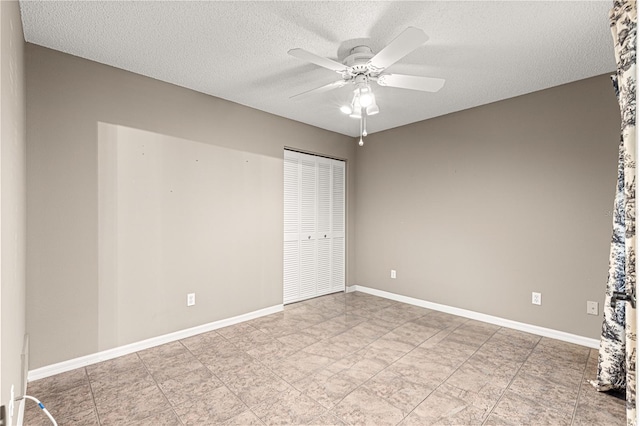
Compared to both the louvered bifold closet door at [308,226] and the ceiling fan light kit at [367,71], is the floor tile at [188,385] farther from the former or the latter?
the ceiling fan light kit at [367,71]

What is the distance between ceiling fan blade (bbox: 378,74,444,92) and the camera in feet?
7.26

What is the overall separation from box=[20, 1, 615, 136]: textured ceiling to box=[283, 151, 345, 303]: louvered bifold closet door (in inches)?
57.6

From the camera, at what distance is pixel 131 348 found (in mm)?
2715

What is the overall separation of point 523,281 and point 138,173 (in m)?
3.89

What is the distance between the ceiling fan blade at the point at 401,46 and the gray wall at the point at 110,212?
1955 mm

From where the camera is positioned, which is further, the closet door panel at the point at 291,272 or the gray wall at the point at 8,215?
the closet door panel at the point at 291,272

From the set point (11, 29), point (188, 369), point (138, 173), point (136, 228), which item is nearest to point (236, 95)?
point (138, 173)

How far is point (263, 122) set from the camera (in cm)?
375

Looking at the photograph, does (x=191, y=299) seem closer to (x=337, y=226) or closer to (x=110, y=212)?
(x=110, y=212)

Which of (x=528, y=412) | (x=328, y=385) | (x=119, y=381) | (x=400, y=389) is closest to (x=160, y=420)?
(x=119, y=381)

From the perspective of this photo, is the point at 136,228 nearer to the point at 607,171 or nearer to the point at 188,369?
the point at 188,369

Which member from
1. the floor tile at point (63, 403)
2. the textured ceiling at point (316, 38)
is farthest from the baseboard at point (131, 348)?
the textured ceiling at point (316, 38)

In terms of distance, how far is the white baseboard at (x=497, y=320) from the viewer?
9.45ft

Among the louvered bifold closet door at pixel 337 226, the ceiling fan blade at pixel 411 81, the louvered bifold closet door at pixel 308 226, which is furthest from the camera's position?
the louvered bifold closet door at pixel 337 226
